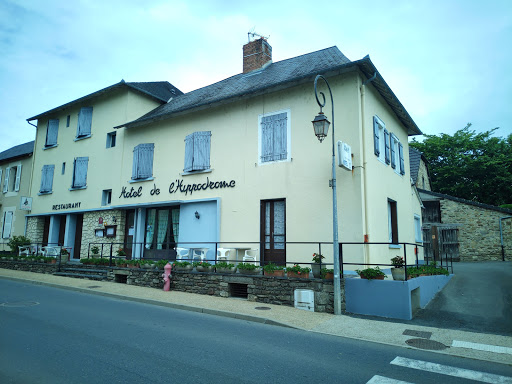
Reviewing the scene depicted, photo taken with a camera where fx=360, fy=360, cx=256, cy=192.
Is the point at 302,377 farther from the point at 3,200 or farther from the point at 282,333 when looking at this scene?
the point at 3,200

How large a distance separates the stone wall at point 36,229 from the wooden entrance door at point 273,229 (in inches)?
564

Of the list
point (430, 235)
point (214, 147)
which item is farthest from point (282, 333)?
point (430, 235)

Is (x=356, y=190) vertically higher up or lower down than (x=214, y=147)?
lower down

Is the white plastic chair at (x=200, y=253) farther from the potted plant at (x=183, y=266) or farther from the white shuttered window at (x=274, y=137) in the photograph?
the white shuttered window at (x=274, y=137)

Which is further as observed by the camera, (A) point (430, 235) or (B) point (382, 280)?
(A) point (430, 235)

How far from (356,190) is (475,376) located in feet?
19.7

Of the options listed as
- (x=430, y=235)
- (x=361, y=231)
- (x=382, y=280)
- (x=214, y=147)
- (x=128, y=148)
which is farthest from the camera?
(x=430, y=235)

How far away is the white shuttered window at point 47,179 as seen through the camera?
62.9 ft

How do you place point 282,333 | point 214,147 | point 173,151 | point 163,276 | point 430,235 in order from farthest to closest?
point 430,235 → point 173,151 → point 214,147 → point 163,276 → point 282,333

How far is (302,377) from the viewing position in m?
4.34

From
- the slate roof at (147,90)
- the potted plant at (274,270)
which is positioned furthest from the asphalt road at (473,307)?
the slate roof at (147,90)

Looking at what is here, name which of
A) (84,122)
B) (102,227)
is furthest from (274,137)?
(84,122)

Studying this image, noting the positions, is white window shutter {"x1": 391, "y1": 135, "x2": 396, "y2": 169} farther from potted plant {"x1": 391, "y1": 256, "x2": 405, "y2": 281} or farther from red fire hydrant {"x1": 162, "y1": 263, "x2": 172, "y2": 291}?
red fire hydrant {"x1": 162, "y1": 263, "x2": 172, "y2": 291}

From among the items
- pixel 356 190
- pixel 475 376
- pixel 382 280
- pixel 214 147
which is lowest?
pixel 475 376
